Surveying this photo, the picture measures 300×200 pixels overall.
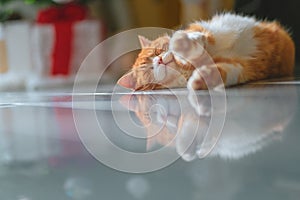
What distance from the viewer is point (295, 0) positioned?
185 centimetres

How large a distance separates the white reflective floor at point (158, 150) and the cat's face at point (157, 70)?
14 centimetres

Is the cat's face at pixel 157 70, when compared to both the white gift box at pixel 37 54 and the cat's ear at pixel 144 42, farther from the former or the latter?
the white gift box at pixel 37 54

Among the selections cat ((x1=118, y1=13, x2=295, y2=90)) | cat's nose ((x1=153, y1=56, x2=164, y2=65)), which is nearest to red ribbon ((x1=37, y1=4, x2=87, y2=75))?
cat ((x1=118, y1=13, x2=295, y2=90))

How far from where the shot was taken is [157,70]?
103cm

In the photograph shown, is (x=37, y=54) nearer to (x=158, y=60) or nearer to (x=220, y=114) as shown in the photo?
(x=158, y=60)

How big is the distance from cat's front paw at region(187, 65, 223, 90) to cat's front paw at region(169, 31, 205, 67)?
0.09ft

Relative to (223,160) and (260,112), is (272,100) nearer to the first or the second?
(260,112)

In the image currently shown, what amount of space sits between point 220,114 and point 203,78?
0.86 feet

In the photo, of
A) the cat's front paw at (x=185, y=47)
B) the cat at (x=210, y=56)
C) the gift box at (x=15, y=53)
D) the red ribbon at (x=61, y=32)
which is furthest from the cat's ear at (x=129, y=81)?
the gift box at (x=15, y=53)

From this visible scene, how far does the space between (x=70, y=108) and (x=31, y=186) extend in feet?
1.90

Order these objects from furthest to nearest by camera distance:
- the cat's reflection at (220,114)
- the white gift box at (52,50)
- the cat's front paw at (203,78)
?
the white gift box at (52,50)
the cat's front paw at (203,78)
the cat's reflection at (220,114)

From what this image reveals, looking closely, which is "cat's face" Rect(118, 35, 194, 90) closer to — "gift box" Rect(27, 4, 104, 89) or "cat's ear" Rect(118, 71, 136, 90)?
"cat's ear" Rect(118, 71, 136, 90)

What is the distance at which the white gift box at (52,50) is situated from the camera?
1.66 m

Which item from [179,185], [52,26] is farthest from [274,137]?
[52,26]
